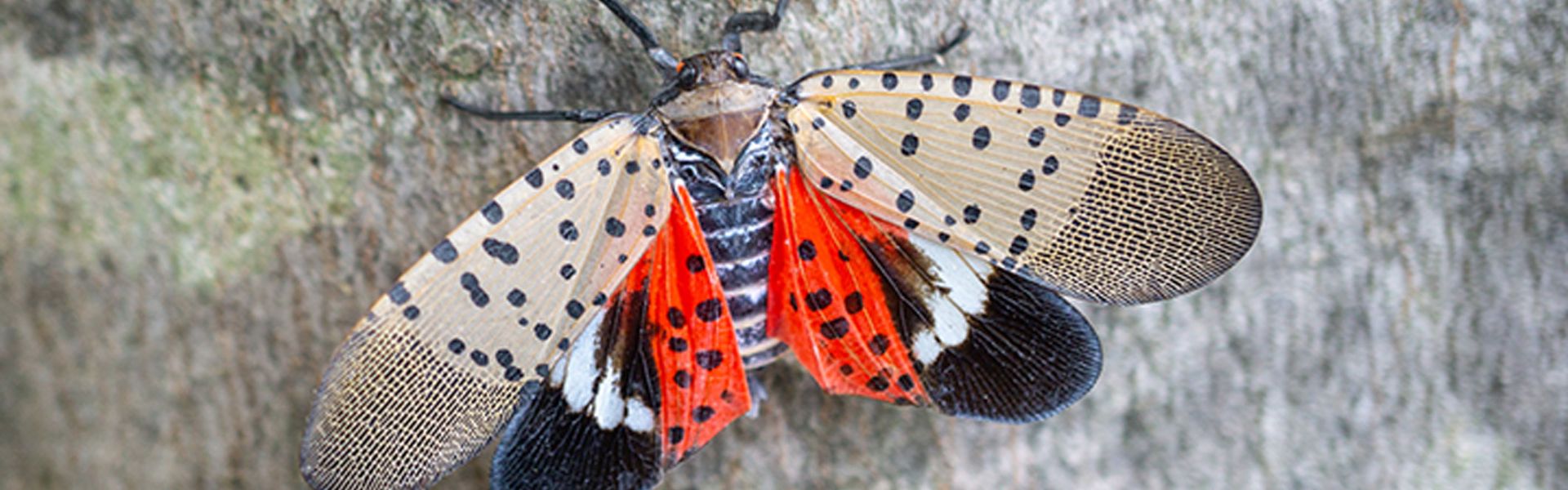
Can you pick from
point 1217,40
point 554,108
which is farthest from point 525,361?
point 1217,40

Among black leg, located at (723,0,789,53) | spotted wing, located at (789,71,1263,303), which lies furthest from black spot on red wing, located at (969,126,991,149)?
black leg, located at (723,0,789,53)

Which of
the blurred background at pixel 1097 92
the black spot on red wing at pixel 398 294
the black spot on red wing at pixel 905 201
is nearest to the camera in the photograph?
the black spot on red wing at pixel 398 294

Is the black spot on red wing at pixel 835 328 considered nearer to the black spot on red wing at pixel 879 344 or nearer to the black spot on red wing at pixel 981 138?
the black spot on red wing at pixel 879 344

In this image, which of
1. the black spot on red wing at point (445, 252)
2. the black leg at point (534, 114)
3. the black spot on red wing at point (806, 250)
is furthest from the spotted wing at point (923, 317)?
the black spot on red wing at point (445, 252)

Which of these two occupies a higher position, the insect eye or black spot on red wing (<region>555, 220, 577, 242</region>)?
the insect eye

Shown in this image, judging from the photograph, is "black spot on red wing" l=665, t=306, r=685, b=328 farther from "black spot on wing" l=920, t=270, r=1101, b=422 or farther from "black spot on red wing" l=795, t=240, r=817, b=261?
"black spot on wing" l=920, t=270, r=1101, b=422
